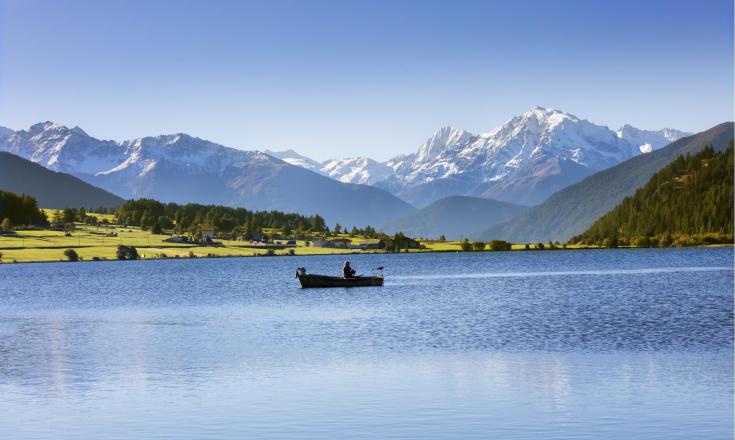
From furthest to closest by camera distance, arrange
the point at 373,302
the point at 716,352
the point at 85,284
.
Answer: the point at 85,284, the point at 373,302, the point at 716,352

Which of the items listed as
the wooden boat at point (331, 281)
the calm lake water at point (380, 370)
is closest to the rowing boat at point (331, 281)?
the wooden boat at point (331, 281)

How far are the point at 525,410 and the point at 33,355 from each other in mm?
34174

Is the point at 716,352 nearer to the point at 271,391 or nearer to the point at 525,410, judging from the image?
the point at 525,410

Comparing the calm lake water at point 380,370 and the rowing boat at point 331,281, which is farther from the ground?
the rowing boat at point 331,281

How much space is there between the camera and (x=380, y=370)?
4759cm

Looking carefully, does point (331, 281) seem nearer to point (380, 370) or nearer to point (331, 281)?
point (331, 281)

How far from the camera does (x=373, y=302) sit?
100188 millimetres

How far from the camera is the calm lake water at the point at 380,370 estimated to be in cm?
3494

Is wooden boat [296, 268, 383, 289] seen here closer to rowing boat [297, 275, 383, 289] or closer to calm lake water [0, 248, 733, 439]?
rowing boat [297, 275, 383, 289]

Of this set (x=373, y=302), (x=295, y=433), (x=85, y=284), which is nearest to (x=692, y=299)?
(x=373, y=302)

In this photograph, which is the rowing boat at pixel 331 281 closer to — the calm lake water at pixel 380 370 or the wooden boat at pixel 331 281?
the wooden boat at pixel 331 281

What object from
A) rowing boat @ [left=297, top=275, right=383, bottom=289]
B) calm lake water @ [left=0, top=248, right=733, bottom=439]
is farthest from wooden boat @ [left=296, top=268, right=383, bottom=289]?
calm lake water @ [left=0, top=248, right=733, bottom=439]

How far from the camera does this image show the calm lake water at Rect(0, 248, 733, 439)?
Answer: 1375 inches

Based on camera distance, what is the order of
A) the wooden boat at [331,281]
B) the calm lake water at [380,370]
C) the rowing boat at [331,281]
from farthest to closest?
the rowing boat at [331,281], the wooden boat at [331,281], the calm lake water at [380,370]
